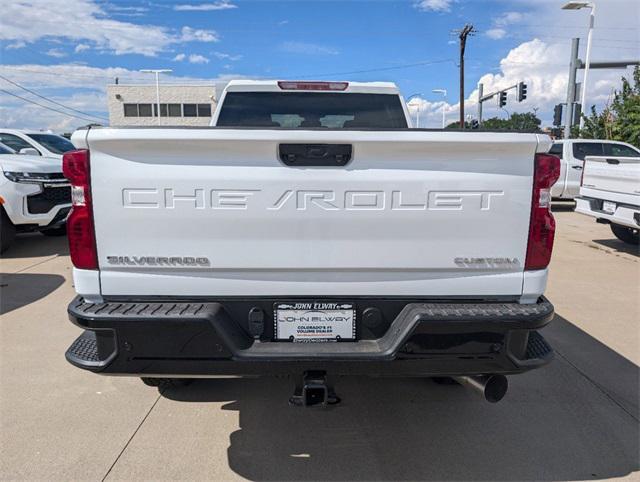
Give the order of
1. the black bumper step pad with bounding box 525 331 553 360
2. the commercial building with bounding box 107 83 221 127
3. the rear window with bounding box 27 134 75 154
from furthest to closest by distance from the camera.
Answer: the commercial building with bounding box 107 83 221 127, the rear window with bounding box 27 134 75 154, the black bumper step pad with bounding box 525 331 553 360

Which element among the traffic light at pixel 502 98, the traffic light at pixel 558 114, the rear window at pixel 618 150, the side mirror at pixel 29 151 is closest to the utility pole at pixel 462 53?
the traffic light at pixel 502 98

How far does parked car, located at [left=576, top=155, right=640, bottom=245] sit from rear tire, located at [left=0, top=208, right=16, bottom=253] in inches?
378

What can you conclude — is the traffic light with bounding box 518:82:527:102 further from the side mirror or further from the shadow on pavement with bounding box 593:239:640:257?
the side mirror

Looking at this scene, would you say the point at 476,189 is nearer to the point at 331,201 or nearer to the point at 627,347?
the point at 331,201

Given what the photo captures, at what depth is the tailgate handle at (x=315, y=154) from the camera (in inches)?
89.0

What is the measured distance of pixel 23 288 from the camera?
6031 mm

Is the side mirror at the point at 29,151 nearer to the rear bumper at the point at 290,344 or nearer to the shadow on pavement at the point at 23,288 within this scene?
the shadow on pavement at the point at 23,288

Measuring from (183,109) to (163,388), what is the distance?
5422cm

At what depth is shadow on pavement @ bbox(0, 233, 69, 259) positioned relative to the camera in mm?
8047

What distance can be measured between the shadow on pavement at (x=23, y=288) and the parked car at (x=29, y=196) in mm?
1231

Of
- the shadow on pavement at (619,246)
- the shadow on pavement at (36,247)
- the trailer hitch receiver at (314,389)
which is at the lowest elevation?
the shadow on pavement at (619,246)

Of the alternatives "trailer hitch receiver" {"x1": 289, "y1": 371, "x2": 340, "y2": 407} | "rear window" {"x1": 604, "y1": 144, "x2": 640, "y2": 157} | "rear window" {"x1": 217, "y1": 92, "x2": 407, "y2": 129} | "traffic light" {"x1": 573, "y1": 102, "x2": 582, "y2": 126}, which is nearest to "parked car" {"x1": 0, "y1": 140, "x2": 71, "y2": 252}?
"rear window" {"x1": 217, "y1": 92, "x2": 407, "y2": 129}

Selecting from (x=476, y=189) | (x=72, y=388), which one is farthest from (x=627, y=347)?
(x=72, y=388)

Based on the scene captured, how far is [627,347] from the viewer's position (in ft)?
14.5
